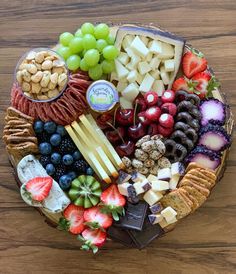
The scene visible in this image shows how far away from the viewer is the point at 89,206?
174cm

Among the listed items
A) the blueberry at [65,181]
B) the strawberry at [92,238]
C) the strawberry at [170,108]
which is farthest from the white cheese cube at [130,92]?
the strawberry at [92,238]

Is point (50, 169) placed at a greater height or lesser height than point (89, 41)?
lesser

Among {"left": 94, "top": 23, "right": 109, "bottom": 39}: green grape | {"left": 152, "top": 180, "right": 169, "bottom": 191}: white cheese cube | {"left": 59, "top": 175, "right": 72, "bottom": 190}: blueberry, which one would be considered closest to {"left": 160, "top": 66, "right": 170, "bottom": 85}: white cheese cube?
{"left": 94, "top": 23, "right": 109, "bottom": 39}: green grape

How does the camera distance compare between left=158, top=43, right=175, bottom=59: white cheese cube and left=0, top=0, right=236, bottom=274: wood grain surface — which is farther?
left=0, top=0, right=236, bottom=274: wood grain surface

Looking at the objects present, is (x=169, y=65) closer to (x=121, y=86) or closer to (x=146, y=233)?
(x=121, y=86)

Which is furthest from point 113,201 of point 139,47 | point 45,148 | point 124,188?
point 139,47

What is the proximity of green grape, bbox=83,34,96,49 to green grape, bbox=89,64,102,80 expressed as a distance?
63 millimetres

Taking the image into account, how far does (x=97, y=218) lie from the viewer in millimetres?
1723

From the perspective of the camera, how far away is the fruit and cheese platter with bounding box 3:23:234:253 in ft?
5.61

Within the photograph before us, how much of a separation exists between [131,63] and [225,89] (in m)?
0.38

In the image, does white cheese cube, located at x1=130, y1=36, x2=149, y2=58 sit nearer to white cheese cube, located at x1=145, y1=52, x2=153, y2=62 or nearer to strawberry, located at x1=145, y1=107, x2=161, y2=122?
white cheese cube, located at x1=145, y1=52, x2=153, y2=62

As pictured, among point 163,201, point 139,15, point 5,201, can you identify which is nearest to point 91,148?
point 163,201

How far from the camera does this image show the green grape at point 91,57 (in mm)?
1688

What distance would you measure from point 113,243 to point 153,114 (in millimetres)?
501
